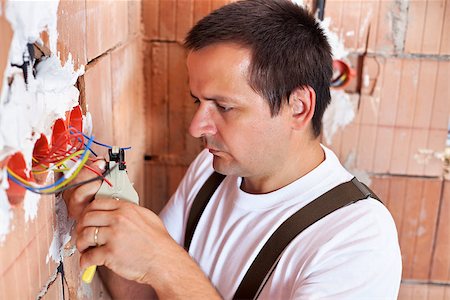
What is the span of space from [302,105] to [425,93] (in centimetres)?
74

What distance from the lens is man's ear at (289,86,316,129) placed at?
124 centimetres

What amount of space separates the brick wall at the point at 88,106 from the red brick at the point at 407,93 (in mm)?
888

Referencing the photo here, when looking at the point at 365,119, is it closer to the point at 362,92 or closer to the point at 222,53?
the point at 362,92

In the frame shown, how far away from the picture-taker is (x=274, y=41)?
119cm

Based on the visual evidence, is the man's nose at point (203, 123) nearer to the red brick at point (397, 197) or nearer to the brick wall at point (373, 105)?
the brick wall at point (373, 105)

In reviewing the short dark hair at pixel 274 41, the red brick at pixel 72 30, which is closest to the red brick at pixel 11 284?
the red brick at pixel 72 30

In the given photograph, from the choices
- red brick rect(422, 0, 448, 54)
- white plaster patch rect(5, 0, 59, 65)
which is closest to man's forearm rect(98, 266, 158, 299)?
white plaster patch rect(5, 0, 59, 65)

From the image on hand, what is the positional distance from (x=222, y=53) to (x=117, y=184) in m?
0.37

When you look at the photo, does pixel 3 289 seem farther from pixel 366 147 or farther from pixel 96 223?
pixel 366 147

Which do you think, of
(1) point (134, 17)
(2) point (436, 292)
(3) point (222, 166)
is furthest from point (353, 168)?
(1) point (134, 17)

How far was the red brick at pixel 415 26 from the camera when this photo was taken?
172 cm

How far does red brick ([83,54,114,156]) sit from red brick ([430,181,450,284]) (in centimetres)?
121

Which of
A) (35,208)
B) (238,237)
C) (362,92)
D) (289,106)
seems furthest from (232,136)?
(362,92)

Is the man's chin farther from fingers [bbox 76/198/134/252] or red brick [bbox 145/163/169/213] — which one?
red brick [bbox 145/163/169/213]
